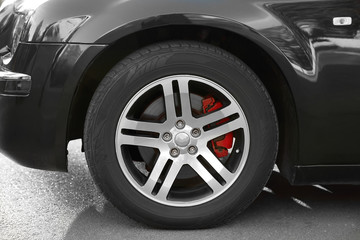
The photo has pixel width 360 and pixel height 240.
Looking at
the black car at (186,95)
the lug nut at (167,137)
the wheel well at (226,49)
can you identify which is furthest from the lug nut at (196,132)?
the wheel well at (226,49)

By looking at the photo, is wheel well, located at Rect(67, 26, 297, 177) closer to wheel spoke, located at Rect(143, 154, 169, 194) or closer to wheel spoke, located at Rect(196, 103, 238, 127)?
wheel spoke, located at Rect(196, 103, 238, 127)

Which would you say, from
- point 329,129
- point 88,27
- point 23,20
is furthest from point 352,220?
point 23,20

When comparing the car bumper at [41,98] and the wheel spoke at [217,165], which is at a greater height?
the car bumper at [41,98]

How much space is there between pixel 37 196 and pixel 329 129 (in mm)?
1682

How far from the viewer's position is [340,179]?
11.0 feet

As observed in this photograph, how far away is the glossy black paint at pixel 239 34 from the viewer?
3.13 meters

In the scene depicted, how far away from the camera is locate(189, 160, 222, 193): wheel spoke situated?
3328mm

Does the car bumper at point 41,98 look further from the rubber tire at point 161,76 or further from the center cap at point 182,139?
the center cap at point 182,139

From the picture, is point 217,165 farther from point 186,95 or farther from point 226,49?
point 226,49

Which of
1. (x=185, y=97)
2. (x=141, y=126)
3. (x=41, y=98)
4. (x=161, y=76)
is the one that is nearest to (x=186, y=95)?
(x=185, y=97)

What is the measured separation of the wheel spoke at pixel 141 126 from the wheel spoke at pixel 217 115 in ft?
0.62

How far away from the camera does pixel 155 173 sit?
10.9 feet

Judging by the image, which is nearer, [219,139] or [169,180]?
[169,180]

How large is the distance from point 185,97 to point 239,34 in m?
0.38
